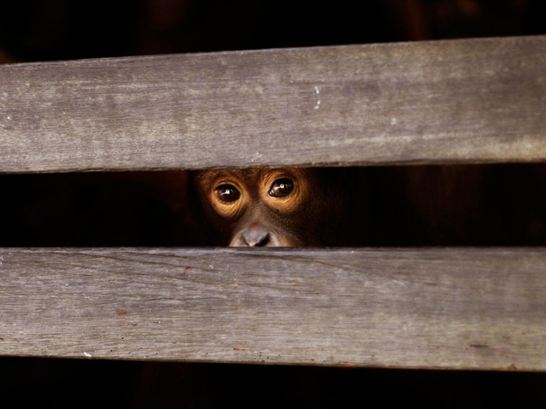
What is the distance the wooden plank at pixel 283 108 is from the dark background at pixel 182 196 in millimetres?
805

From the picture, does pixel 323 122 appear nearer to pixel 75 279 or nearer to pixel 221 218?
pixel 75 279

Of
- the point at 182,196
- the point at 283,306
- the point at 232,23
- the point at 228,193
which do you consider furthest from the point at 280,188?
the point at 283,306

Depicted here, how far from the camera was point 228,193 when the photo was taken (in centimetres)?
175

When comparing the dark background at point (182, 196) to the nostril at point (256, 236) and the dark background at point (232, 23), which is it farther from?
the nostril at point (256, 236)

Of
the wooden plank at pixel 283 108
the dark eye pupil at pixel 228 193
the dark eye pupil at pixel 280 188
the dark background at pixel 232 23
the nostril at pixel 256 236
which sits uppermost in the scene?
the dark background at pixel 232 23

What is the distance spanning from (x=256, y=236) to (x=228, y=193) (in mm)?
256

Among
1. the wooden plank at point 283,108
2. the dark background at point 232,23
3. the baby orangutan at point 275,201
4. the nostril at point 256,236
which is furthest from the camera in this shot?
the dark background at point 232,23

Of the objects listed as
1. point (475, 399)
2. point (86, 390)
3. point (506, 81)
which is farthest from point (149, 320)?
point (86, 390)

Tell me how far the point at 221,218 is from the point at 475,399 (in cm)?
79

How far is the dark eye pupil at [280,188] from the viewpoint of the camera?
169 cm

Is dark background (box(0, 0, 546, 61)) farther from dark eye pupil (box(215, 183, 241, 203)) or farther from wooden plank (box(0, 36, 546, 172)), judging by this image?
wooden plank (box(0, 36, 546, 172))

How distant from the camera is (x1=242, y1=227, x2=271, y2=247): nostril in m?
1.49

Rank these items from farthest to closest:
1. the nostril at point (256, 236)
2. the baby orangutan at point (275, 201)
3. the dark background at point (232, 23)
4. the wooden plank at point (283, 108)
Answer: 1. the dark background at point (232, 23)
2. the baby orangutan at point (275, 201)
3. the nostril at point (256, 236)
4. the wooden plank at point (283, 108)

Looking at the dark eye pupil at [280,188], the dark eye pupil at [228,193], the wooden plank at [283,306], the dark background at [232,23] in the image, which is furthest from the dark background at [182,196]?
the wooden plank at [283,306]
